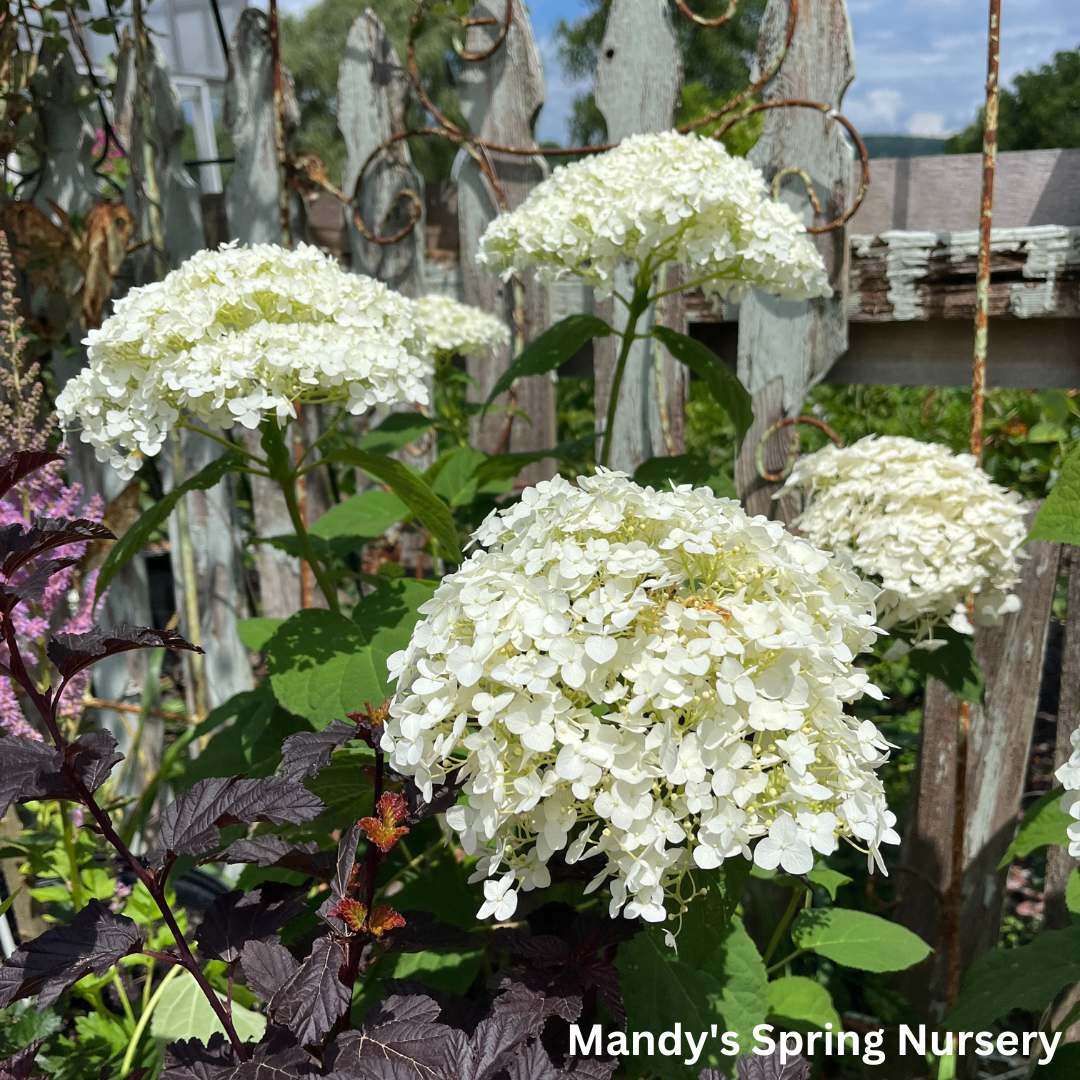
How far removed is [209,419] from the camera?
115cm

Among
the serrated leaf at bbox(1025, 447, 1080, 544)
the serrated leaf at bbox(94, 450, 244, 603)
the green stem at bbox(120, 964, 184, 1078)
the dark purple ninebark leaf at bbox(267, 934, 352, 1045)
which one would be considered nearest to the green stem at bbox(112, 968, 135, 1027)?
the green stem at bbox(120, 964, 184, 1078)

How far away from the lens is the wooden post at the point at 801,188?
1776mm

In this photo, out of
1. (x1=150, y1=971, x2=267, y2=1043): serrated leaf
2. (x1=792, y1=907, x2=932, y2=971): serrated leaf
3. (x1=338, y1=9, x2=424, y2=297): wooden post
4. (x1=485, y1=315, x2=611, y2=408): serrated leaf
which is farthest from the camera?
(x1=338, y1=9, x2=424, y2=297): wooden post

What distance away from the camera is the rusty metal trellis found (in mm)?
1767

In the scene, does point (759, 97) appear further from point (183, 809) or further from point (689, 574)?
point (183, 809)

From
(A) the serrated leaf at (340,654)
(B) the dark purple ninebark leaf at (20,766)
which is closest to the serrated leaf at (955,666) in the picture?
(A) the serrated leaf at (340,654)

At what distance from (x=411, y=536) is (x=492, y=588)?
1.72 meters

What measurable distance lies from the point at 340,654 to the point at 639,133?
1.43 metres

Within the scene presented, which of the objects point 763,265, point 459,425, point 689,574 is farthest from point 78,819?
point 763,265

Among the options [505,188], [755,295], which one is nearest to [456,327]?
[505,188]

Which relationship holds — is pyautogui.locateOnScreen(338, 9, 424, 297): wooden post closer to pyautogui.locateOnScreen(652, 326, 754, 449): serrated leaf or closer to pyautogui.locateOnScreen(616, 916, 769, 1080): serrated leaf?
pyautogui.locateOnScreen(652, 326, 754, 449): serrated leaf

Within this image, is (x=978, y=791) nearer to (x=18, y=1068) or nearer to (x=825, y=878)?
(x=825, y=878)

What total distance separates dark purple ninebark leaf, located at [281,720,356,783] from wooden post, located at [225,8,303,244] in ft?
5.42

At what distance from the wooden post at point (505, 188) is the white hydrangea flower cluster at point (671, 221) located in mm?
685
